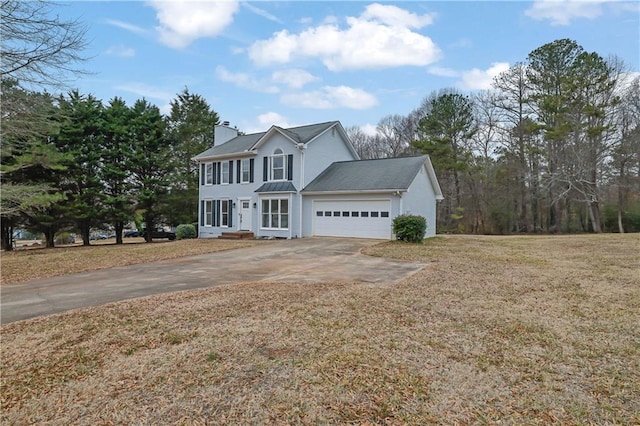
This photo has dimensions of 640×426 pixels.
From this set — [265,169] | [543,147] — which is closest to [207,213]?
[265,169]

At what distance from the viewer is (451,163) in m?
29.8

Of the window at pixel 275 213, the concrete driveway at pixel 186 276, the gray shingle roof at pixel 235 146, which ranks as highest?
the gray shingle roof at pixel 235 146

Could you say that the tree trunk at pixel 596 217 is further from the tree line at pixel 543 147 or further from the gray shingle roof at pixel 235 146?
the gray shingle roof at pixel 235 146

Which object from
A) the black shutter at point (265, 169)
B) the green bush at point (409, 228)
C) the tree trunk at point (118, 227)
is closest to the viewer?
the green bush at point (409, 228)

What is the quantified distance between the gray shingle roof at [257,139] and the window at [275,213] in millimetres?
3539

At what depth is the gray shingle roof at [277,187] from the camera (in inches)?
770

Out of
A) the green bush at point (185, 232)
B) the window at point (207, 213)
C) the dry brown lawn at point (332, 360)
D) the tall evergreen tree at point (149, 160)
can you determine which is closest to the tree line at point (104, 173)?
the tall evergreen tree at point (149, 160)

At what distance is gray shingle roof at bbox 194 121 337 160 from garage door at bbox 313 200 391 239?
13.0 feet

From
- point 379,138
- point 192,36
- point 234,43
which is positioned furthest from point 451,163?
point 192,36

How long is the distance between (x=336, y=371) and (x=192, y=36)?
14947 millimetres

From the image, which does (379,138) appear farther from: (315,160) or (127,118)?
(127,118)

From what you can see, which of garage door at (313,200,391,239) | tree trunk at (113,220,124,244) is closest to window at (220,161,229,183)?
garage door at (313,200,391,239)

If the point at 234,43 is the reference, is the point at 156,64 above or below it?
below

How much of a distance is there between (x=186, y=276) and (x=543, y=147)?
28088 mm
